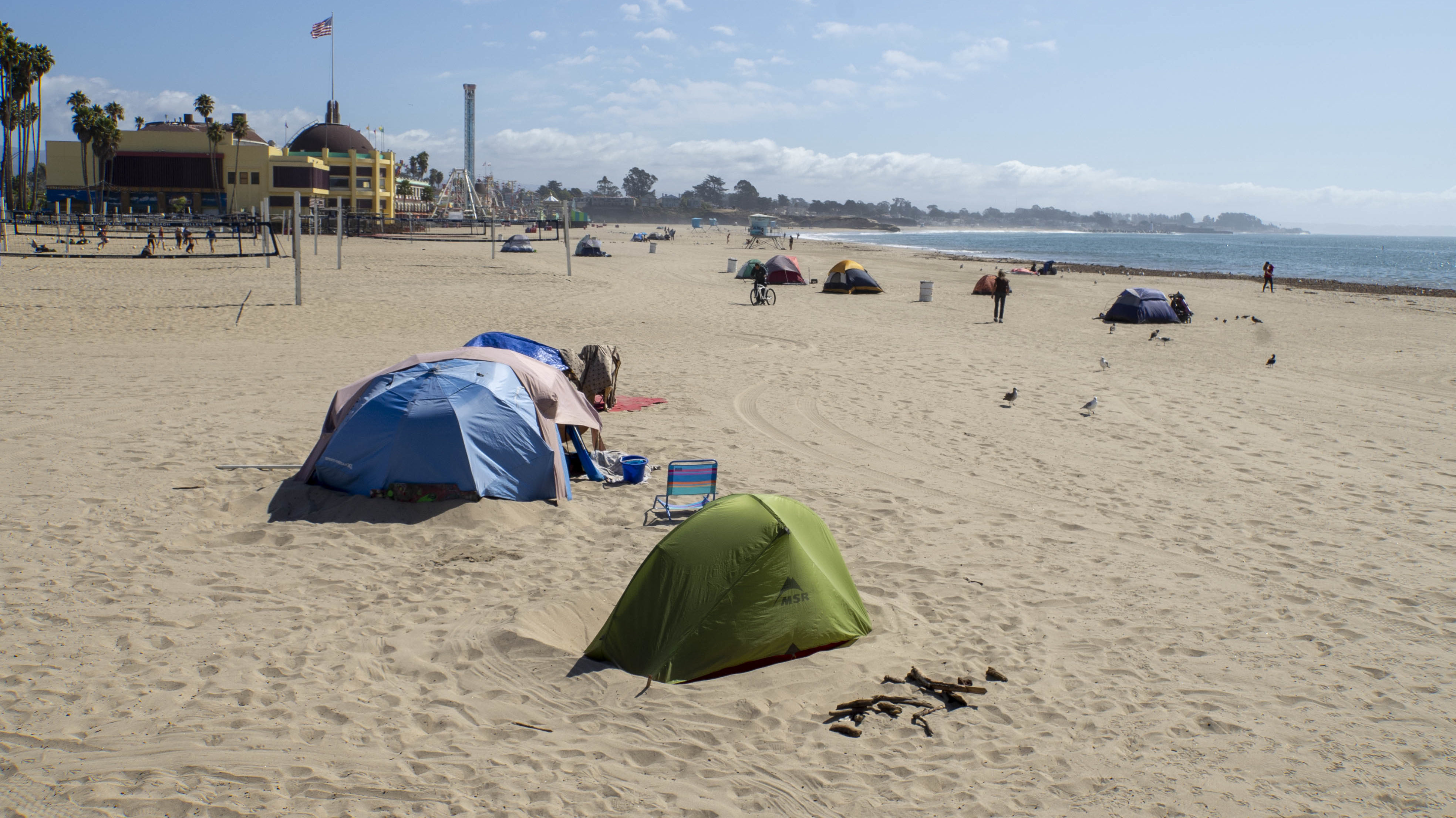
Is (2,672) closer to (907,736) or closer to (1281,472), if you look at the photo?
(907,736)

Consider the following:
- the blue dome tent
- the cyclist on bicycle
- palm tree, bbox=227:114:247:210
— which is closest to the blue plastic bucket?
the blue dome tent

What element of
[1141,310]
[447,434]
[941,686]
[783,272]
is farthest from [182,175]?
[941,686]

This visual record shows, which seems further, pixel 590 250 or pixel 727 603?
pixel 590 250

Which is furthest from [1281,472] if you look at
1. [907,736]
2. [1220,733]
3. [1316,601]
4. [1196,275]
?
[1196,275]

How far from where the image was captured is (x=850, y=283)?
31.8 metres

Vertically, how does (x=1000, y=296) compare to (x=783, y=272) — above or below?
below

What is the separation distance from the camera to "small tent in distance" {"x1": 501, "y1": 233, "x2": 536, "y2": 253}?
47.8 m

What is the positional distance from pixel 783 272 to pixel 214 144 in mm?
62145

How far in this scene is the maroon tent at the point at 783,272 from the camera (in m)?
34.2

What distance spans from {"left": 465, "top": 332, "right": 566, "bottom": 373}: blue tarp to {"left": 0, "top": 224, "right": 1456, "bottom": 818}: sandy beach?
1.21 metres

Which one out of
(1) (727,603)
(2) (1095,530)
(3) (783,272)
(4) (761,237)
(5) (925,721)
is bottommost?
(5) (925,721)

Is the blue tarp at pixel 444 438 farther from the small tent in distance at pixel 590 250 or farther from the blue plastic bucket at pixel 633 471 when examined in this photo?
the small tent in distance at pixel 590 250

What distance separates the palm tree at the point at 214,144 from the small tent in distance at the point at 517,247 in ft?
127

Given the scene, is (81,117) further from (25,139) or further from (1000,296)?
(1000,296)
